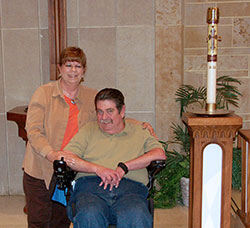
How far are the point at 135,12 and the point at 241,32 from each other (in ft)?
3.93

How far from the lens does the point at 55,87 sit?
2.67m

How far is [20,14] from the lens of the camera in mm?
3932

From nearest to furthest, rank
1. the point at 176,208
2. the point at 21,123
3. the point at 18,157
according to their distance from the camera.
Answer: the point at 21,123 → the point at 176,208 → the point at 18,157

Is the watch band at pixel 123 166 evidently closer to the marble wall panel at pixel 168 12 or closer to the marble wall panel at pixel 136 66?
the marble wall panel at pixel 136 66

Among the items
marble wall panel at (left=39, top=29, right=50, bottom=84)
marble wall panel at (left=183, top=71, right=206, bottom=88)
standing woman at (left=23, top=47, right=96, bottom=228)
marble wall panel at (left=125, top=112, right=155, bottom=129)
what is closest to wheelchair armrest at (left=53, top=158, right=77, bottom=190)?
standing woman at (left=23, top=47, right=96, bottom=228)

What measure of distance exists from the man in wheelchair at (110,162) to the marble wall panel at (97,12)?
63.7 inches

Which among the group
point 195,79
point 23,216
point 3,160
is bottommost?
point 23,216

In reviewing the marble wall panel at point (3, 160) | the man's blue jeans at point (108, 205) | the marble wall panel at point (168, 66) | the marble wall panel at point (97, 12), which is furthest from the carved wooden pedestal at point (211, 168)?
the marble wall panel at point (3, 160)

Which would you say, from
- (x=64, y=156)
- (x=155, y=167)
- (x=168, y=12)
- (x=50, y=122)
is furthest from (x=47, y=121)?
(x=168, y=12)

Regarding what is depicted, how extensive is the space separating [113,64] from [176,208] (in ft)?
5.11

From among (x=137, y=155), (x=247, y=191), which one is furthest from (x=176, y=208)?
(x=137, y=155)

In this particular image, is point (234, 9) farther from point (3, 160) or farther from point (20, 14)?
point (3, 160)

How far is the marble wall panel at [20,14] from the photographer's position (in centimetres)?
391

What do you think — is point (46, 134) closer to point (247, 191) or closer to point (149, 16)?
point (247, 191)
